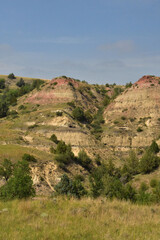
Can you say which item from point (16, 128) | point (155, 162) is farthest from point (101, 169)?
point (16, 128)

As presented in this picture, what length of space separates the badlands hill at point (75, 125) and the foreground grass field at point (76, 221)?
22.5 meters

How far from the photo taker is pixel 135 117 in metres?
62.9

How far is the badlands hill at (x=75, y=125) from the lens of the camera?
41.6 m

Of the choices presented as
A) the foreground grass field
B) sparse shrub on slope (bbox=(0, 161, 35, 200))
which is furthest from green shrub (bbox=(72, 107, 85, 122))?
the foreground grass field

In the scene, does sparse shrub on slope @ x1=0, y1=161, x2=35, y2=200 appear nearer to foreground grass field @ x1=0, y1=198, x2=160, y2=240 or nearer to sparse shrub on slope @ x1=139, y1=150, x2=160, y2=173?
foreground grass field @ x1=0, y1=198, x2=160, y2=240

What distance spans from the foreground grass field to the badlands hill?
22527 mm

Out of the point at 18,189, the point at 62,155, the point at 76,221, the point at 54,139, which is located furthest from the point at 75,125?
the point at 76,221

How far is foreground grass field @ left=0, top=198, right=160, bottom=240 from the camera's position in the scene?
29.3 ft

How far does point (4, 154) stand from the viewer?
3512 cm

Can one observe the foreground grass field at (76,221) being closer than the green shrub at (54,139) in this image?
Yes

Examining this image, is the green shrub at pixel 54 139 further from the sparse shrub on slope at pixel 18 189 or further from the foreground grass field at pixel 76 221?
the foreground grass field at pixel 76 221

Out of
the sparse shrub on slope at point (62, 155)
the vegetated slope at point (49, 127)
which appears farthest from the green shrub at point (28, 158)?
the sparse shrub on slope at point (62, 155)

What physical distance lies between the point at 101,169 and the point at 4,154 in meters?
14.8

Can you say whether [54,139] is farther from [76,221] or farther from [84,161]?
[76,221]
